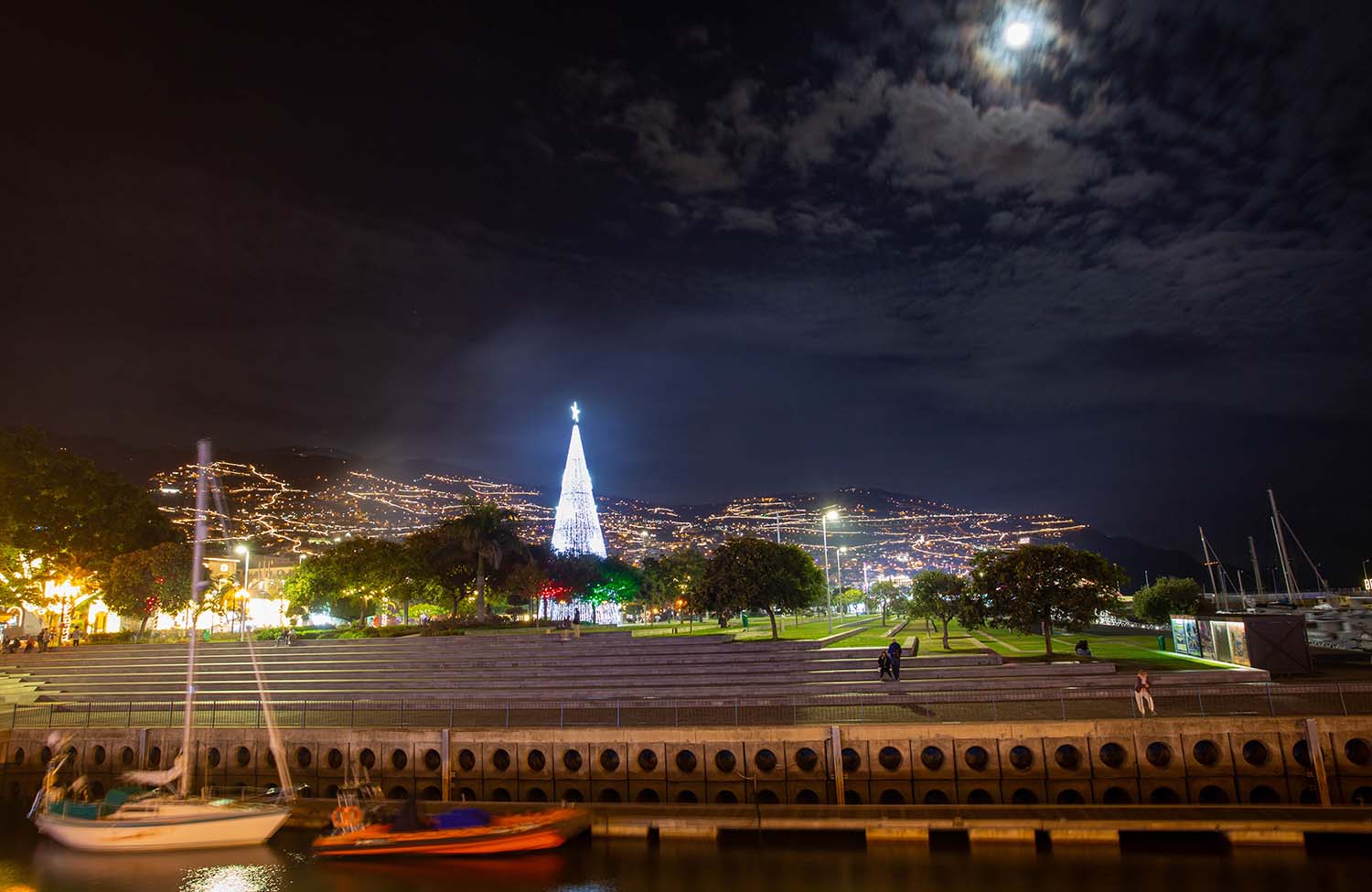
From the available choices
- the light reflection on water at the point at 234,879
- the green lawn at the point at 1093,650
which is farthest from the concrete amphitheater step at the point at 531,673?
the light reflection on water at the point at 234,879

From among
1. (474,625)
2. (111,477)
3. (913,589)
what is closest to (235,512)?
(111,477)

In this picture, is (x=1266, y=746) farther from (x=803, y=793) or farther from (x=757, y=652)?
(x=757, y=652)

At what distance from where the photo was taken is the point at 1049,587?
2952cm

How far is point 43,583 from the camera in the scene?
169 ft

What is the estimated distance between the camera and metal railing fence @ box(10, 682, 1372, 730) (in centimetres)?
2105

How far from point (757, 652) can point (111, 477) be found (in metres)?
55.2

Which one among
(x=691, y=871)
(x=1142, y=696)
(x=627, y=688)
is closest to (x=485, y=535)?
(x=627, y=688)

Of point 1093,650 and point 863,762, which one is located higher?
point 1093,650

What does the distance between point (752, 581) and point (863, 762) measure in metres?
17.1

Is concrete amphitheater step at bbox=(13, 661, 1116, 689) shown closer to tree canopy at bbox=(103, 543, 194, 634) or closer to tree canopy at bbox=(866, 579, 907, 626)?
tree canopy at bbox=(103, 543, 194, 634)

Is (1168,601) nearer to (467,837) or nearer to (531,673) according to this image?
(531,673)

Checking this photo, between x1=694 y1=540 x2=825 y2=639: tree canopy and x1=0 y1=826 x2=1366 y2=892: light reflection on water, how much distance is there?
19.4m

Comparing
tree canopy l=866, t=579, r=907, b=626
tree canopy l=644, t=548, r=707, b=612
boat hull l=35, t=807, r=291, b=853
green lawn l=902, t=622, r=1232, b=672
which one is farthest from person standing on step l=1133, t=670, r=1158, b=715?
tree canopy l=644, t=548, r=707, b=612

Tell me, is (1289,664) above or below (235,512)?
below
